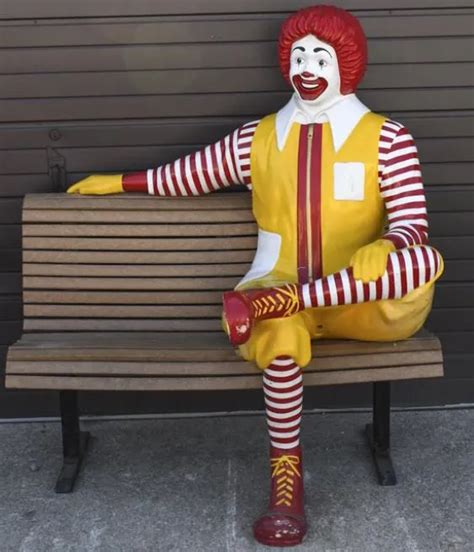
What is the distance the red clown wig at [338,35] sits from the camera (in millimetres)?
3615

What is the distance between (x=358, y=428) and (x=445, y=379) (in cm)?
49

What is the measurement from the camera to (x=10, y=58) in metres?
4.18

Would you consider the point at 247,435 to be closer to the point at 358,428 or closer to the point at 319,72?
the point at 358,428

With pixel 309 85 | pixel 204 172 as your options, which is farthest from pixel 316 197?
→ pixel 204 172

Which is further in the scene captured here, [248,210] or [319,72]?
[248,210]

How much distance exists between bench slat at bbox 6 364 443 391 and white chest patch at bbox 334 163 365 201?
2.05ft

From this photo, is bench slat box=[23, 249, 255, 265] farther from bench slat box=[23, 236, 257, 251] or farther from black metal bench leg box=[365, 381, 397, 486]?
black metal bench leg box=[365, 381, 397, 486]

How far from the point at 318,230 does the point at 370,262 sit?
0.40m

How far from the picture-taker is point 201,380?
3.60 metres

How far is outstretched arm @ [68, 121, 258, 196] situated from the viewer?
12.8 ft

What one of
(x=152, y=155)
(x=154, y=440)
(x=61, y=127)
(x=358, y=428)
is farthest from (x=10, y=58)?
(x=358, y=428)

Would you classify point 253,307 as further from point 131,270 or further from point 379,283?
point 131,270

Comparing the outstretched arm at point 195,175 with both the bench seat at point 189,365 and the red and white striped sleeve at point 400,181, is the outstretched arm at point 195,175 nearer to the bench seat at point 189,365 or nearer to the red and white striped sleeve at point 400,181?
the red and white striped sleeve at point 400,181

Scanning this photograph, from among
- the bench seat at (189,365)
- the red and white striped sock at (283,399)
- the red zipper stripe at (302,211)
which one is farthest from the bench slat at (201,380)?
the red zipper stripe at (302,211)
